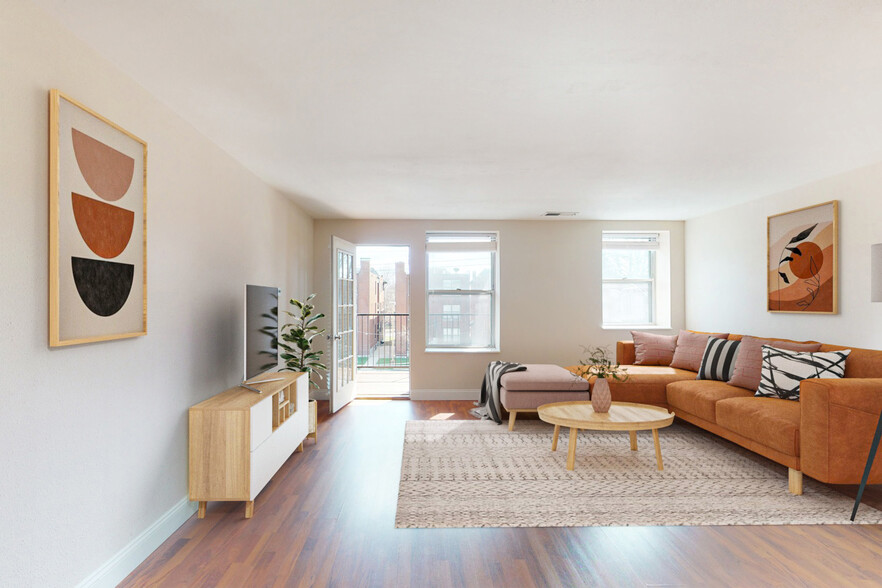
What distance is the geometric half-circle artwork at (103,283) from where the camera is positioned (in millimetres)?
1960

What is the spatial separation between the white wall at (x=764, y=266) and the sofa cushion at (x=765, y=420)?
957mm

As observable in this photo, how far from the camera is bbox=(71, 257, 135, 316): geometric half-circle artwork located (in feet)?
6.43

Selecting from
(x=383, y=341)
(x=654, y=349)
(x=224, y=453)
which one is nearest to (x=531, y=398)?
(x=654, y=349)

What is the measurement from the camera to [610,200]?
5.13 metres

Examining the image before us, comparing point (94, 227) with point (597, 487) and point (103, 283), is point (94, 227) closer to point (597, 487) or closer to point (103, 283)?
point (103, 283)

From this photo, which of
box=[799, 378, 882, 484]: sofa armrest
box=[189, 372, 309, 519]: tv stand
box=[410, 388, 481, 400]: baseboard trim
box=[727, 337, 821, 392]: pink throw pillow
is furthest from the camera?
box=[410, 388, 481, 400]: baseboard trim

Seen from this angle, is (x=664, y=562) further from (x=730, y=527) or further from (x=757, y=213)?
(x=757, y=213)

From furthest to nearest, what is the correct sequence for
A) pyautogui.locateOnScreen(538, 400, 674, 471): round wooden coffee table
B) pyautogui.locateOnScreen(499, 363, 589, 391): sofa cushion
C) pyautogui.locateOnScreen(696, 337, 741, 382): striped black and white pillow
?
pyautogui.locateOnScreen(499, 363, 589, 391): sofa cushion
pyautogui.locateOnScreen(696, 337, 741, 382): striped black and white pillow
pyautogui.locateOnScreen(538, 400, 674, 471): round wooden coffee table

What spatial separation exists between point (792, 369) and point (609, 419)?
1531 millimetres

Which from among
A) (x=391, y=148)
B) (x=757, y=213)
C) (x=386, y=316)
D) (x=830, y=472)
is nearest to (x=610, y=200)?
(x=757, y=213)

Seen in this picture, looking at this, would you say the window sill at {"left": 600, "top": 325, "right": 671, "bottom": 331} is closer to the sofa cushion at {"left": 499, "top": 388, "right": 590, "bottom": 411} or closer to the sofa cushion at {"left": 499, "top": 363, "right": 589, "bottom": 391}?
the sofa cushion at {"left": 499, "top": 363, "right": 589, "bottom": 391}

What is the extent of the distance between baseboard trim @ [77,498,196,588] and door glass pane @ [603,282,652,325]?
539 cm

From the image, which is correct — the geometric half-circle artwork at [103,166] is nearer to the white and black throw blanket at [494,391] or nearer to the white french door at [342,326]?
the white french door at [342,326]

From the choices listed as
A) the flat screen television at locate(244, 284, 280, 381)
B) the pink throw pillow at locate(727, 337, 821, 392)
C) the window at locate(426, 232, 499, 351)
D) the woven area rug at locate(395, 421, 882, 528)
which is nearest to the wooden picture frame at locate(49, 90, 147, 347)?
the flat screen television at locate(244, 284, 280, 381)
